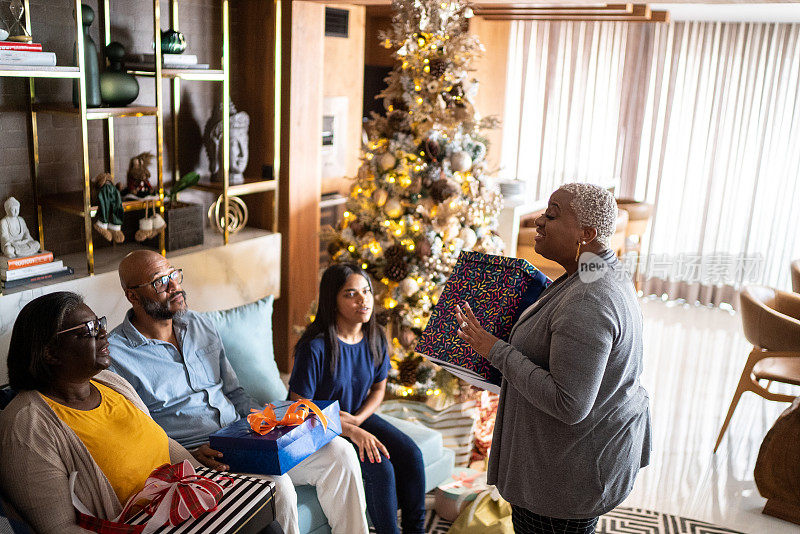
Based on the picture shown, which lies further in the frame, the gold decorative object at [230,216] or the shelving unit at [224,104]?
the gold decorative object at [230,216]

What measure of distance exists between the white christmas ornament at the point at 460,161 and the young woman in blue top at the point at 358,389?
1003 mm

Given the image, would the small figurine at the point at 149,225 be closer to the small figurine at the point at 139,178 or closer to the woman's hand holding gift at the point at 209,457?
the small figurine at the point at 139,178

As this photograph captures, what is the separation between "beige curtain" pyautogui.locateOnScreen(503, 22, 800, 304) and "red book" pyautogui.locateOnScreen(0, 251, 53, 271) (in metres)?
4.75

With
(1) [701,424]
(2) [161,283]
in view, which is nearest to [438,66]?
(2) [161,283]

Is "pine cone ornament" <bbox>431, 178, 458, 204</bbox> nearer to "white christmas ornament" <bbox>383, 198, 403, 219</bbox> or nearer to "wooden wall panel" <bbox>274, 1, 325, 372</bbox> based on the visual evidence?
"white christmas ornament" <bbox>383, 198, 403, 219</bbox>

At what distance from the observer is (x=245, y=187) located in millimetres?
3887

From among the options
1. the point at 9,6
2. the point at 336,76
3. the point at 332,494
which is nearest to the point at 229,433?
the point at 332,494

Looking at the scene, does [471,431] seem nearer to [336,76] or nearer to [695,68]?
[336,76]

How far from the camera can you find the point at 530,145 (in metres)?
6.88

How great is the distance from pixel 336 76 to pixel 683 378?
2.99 m

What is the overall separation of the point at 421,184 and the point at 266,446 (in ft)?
5.71

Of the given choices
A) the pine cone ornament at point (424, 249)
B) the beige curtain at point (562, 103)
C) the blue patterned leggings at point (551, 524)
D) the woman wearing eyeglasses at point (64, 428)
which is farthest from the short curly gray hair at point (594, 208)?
the beige curtain at point (562, 103)

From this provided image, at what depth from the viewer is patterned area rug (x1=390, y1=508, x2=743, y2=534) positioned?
2.92 m

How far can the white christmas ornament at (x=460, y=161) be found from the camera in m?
3.43
